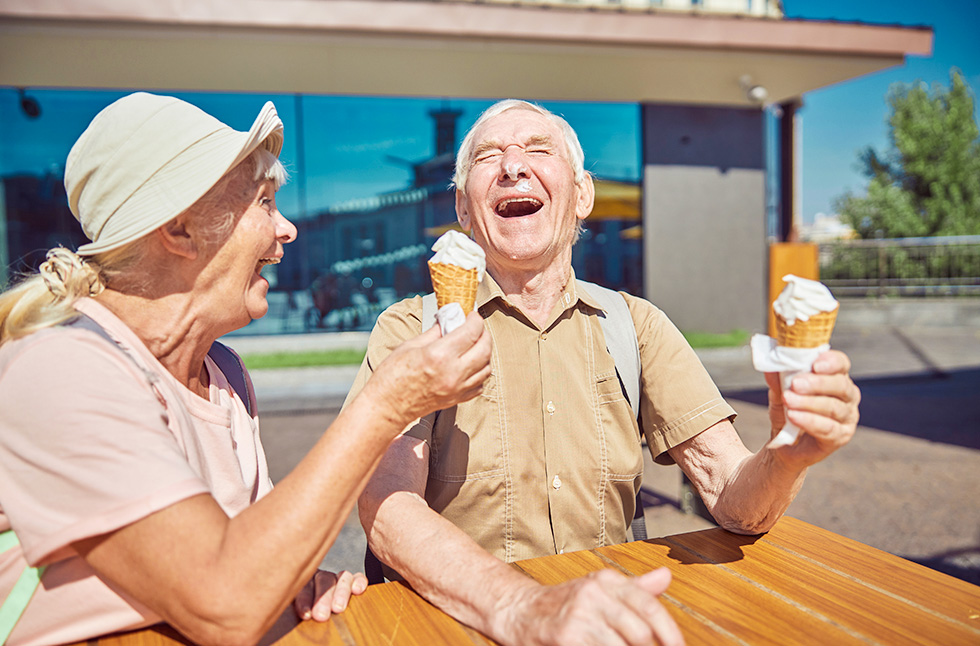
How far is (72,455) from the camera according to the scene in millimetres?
1089

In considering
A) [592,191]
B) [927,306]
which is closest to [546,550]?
[592,191]

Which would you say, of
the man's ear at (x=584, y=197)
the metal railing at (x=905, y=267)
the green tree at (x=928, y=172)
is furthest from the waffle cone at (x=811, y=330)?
the green tree at (x=928, y=172)

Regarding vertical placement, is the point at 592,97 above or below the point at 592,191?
above

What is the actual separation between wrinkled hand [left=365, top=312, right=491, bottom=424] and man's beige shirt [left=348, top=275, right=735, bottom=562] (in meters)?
0.58

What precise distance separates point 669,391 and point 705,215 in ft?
36.1

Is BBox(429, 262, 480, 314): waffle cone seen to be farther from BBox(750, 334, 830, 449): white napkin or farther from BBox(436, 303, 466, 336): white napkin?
BBox(750, 334, 830, 449): white napkin

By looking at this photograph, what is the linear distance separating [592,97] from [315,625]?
11.4 metres

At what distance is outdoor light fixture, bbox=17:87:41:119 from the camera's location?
10711 mm

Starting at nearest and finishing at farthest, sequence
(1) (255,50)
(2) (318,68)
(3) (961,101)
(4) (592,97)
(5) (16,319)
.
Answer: (5) (16,319) → (1) (255,50) → (2) (318,68) → (4) (592,97) → (3) (961,101)

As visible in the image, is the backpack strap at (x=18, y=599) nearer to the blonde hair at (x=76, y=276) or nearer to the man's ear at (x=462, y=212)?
the blonde hair at (x=76, y=276)

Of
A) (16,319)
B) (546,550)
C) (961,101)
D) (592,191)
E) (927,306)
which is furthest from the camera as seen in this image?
(961,101)

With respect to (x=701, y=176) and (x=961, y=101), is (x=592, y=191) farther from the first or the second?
(x=961, y=101)

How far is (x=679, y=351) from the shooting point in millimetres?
2098

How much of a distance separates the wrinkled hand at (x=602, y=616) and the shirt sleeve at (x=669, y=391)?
34.2 inches
